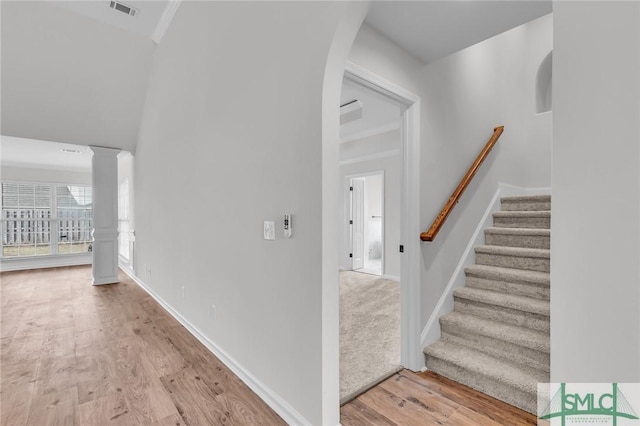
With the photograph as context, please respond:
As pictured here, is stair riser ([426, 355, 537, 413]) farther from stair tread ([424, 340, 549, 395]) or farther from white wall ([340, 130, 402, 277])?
white wall ([340, 130, 402, 277])

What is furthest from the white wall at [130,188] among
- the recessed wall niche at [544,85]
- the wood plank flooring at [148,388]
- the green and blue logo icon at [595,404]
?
the recessed wall niche at [544,85]

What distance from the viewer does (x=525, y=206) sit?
10.7ft

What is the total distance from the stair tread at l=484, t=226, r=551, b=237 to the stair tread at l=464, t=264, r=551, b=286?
16.2 inches

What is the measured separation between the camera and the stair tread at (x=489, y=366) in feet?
6.12

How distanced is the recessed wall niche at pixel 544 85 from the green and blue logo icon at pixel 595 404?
4.27 m

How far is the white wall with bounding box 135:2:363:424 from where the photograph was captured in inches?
60.2

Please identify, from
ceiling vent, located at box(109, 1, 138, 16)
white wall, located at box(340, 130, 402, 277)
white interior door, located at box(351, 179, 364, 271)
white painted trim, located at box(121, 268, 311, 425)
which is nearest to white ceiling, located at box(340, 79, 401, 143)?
white wall, located at box(340, 130, 402, 277)

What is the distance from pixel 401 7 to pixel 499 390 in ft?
8.33

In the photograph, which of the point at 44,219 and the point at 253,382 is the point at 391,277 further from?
the point at 44,219

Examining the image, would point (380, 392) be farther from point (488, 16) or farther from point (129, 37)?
point (129, 37)

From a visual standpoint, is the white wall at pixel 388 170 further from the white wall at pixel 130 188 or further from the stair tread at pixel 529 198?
the white wall at pixel 130 188

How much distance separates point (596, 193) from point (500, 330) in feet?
5.57

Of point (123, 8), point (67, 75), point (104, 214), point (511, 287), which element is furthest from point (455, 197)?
point (104, 214)

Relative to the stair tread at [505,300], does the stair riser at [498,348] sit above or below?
below
